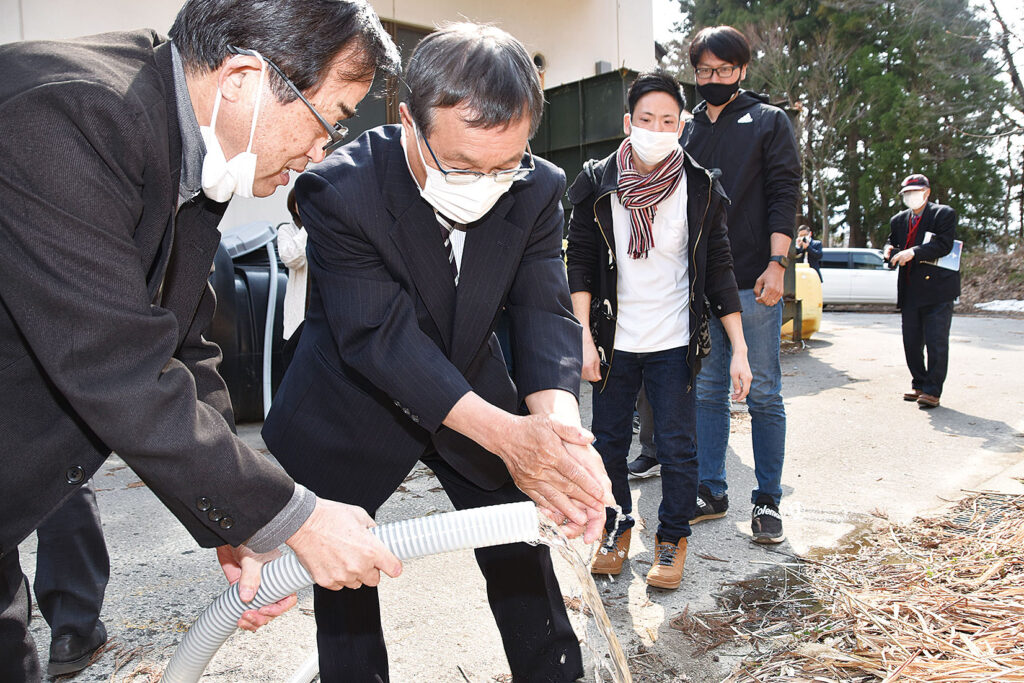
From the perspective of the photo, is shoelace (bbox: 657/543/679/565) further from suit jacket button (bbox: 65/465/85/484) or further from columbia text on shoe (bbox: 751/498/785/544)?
suit jacket button (bbox: 65/465/85/484)

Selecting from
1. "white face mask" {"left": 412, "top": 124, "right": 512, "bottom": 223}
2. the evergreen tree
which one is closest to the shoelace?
"white face mask" {"left": 412, "top": 124, "right": 512, "bottom": 223}

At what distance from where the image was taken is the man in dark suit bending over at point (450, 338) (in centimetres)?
173

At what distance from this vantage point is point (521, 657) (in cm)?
199

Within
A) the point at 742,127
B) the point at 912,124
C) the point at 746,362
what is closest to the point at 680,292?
the point at 746,362

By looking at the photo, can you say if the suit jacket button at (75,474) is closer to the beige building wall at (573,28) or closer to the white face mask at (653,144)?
the white face mask at (653,144)

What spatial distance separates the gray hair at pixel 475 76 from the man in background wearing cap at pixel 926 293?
19.2 feet

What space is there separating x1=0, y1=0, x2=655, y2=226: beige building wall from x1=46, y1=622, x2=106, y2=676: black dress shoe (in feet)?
21.4

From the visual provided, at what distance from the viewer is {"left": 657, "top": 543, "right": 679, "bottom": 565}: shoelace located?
123 inches

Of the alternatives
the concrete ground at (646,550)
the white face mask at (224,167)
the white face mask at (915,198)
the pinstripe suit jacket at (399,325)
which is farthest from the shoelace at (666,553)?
the white face mask at (915,198)

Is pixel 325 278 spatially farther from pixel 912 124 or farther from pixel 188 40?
pixel 912 124

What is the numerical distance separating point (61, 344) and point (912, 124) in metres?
25.4

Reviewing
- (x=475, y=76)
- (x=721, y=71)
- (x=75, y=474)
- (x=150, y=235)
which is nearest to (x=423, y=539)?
(x=75, y=474)

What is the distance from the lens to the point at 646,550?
3553 millimetres

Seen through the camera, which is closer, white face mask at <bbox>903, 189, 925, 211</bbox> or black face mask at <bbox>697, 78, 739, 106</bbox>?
black face mask at <bbox>697, 78, 739, 106</bbox>
